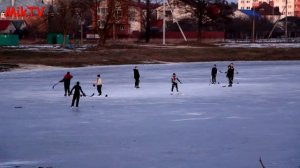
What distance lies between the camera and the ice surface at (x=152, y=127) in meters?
12.8

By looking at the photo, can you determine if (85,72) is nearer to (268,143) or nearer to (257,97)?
(257,97)

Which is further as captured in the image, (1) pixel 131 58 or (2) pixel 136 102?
(1) pixel 131 58

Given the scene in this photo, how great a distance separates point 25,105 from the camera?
2267cm

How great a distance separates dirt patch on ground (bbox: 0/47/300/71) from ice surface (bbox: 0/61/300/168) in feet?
65.4

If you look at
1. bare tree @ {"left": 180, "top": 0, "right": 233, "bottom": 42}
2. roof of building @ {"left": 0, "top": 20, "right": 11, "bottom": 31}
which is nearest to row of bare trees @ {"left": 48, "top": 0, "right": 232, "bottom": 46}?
bare tree @ {"left": 180, "top": 0, "right": 233, "bottom": 42}

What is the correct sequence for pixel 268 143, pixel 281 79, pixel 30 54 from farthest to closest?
1. pixel 30 54
2. pixel 281 79
3. pixel 268 143

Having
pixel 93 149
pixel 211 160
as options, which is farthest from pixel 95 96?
pixel 211 160

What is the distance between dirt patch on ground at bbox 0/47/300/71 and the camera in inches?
2009

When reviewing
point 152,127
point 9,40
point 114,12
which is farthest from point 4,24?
point 152,127

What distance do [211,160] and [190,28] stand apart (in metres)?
101

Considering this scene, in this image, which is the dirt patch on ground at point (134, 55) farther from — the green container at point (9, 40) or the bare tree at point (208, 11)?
the bare tree at point (208, 11)

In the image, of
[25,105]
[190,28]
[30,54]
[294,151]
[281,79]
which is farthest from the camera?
[190,28]

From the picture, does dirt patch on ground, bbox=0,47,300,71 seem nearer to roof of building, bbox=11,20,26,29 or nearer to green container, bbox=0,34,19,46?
green container, bbox=0,34,19,46

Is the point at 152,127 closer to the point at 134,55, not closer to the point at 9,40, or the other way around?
the point at 134,55
